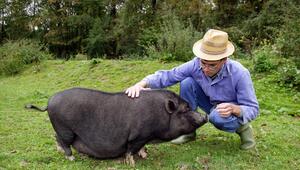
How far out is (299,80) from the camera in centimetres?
848

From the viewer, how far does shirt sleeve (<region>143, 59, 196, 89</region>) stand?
16.2 ft

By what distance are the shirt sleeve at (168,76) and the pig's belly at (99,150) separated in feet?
A: 2.46

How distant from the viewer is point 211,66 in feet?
15.0

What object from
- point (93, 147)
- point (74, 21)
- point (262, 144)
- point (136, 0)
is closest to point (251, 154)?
point (262, 144)

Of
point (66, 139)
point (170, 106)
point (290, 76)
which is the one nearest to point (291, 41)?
point (290, 76)

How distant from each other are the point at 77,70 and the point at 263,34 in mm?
8305

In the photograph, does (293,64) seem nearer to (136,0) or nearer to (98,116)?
(98,116)

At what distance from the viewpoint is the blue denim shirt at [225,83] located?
4688 mm

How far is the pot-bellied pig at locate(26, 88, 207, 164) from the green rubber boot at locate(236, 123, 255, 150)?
625 millimetres

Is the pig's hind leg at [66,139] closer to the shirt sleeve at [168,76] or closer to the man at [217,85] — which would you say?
the man at [217,85]

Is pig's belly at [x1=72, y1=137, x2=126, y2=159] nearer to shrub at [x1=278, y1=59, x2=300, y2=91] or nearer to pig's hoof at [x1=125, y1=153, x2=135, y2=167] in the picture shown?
pig's hoof at [x1=125, y1=153, x2=135, y2=167]

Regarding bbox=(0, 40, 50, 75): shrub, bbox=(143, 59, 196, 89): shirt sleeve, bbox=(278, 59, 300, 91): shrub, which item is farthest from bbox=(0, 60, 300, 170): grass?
bbox=(0, 40, 50, 75): shrub

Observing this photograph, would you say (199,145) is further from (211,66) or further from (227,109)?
(211,66)

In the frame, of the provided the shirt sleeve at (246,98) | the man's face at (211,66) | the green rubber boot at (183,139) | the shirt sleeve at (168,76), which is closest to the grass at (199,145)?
the green rubber boot at (183,139)
